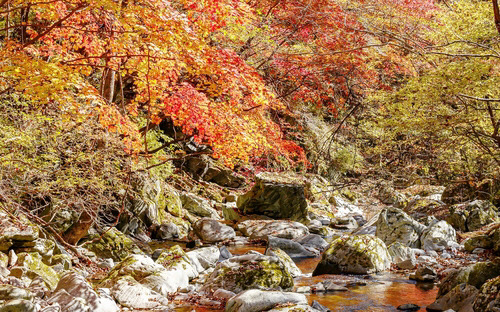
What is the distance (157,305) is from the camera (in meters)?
5.96

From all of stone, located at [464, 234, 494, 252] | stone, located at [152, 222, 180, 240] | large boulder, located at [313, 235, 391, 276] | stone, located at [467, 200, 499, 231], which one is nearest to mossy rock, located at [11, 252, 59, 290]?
large boulder, located at [313, 235, 391, 276]

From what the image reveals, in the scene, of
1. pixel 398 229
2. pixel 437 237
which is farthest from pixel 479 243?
pixel 398 229

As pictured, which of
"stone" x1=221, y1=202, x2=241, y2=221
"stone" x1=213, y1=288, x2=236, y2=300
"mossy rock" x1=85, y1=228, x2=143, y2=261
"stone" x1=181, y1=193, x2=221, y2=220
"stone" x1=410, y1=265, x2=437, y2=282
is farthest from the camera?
"stone" x1=181, y1=193, x2=221, y2=220

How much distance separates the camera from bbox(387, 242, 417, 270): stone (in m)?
8.31

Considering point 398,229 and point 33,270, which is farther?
point 398,229

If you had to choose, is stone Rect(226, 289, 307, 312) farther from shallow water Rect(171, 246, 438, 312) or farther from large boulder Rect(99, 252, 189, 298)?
large boulder Rect(99, 252, 189, 298)

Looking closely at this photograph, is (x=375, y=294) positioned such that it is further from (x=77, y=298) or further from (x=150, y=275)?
(x=77, y=298)

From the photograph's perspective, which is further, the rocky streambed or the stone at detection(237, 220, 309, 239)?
the stone at detection(237, 220, 309, 239)

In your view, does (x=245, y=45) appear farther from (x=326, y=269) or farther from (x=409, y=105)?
(x=326, y=269)

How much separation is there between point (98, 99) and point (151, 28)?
2264 mm

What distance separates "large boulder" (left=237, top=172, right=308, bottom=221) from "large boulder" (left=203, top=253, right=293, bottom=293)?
24.8ft

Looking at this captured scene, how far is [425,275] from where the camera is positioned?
7.38 m

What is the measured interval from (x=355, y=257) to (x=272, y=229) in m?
4.35

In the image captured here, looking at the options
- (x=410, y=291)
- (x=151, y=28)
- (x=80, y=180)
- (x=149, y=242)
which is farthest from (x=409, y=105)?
(x=149, y=242)
